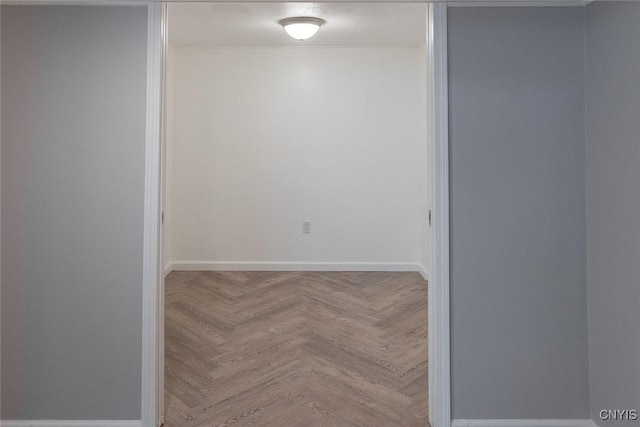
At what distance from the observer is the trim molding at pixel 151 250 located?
2219 millimetres

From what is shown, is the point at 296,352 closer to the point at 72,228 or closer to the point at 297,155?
the point at 72,228

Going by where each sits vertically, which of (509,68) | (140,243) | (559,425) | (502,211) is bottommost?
(559,425)

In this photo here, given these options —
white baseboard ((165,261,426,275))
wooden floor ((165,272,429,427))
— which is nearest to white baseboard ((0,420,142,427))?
wooden floor ((165,272,429,427))

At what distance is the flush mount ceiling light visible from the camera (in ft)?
13.5

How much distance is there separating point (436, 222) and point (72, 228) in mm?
1748

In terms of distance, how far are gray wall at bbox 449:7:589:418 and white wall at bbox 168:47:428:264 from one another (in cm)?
299

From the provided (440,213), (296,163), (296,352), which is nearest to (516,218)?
(440,213)

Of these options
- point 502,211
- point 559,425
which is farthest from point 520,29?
point 559,425

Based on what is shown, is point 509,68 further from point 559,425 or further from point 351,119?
point 351,119

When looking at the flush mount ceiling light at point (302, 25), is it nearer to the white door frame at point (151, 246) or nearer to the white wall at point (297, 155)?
the white wall at point (297, 155)

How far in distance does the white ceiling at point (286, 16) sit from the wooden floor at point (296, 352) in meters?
2.50

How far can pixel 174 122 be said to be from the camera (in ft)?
17.7

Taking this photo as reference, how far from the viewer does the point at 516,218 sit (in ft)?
7.40

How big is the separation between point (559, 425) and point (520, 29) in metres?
1.89
